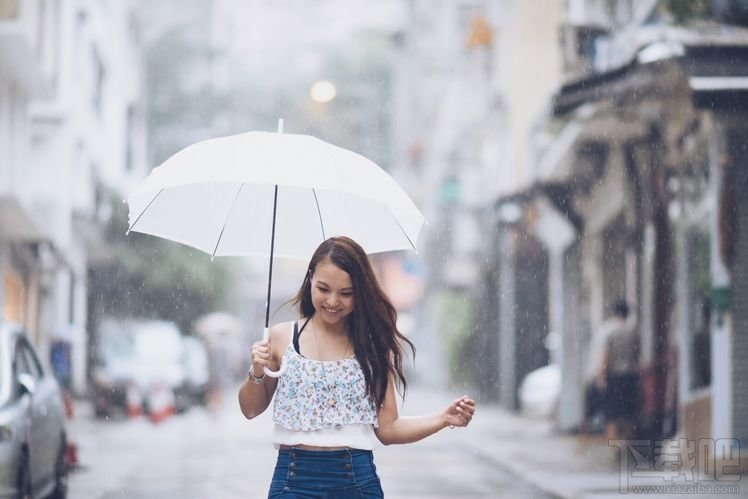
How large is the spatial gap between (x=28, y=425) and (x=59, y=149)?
68.1ft

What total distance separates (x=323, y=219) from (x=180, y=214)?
2.09ft

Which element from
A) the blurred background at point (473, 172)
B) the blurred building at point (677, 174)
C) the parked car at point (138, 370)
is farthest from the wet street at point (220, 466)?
the blurred building at point (677, 174)

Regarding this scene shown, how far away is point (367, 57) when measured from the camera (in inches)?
2613

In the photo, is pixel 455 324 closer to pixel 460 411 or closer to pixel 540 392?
pixel 540 392

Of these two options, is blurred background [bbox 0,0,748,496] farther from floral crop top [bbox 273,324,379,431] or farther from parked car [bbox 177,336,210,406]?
floral crop top [bbox 273,324,379,431]

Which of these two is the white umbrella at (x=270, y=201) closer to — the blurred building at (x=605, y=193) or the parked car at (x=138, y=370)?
the blurred building at (x=605, y=193)

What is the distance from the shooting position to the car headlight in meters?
8.95

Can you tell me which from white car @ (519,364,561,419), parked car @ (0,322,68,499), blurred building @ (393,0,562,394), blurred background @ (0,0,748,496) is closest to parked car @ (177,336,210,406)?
blurred background @ (0,0,748,496)

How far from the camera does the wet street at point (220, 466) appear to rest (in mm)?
12594

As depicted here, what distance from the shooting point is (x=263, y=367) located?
4719 millimetres

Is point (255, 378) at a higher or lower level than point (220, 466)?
higher

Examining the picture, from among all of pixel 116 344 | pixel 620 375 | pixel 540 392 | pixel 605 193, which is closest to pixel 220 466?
pixel 620 375

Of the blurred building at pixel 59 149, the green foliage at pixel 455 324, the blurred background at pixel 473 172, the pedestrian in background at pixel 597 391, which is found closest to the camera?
the blurred background at pixel 473 172

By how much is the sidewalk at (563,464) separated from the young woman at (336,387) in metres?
6.90
